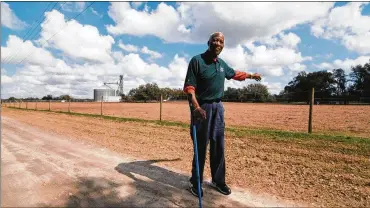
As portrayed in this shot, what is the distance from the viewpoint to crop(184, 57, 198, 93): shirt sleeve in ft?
11.3

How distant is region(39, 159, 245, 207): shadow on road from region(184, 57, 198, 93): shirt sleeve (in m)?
1.36

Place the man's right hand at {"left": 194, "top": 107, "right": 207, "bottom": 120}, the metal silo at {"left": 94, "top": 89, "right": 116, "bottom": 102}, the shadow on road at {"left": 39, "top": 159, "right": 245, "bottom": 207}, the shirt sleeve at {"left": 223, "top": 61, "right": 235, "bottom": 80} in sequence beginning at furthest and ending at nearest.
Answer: the metal silo at {"left": 94, "top": 89, "right": 116, "bottom": 102}, the shirt sleeve at {"left": 223, "top": 61, "right": 235, "bottom": 80}, the man's right hand at {"left": 194, "top": 107, "right": 207, "bottom": 120}, the shadow on road at {"left": 39, "top": 159, "right": 245, "bottom": 207}

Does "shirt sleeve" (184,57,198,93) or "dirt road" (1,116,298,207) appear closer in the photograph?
"dirt road" (1,116,298,207)

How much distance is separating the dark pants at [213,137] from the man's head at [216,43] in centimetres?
69

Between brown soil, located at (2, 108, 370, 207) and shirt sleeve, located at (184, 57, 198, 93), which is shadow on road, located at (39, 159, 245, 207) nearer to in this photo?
brown soil, located at (2, 108, 370, 207)

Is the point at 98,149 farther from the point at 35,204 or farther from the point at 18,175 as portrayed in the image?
the point at 35,204

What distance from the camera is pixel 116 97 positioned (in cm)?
11300

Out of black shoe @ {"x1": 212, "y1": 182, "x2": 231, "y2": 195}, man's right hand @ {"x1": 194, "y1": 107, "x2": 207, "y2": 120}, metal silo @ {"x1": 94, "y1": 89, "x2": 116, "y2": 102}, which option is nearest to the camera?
man's right hand @ {"x1": 194, "y1": 107, "x2": 207, "y2": 120}

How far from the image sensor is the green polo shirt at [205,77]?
3479mm

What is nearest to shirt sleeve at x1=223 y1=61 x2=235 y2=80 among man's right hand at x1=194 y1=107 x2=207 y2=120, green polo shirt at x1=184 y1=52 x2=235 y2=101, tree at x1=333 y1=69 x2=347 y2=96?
green polo shirt at x1=184 y1=52 x2=235 y2=101

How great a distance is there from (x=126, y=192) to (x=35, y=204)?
1.05 m

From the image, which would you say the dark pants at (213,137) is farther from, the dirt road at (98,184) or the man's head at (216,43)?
the man's head at (216,43)

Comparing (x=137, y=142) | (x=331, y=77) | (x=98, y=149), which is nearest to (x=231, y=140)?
(x=137, y=142)

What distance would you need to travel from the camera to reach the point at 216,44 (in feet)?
11.4
